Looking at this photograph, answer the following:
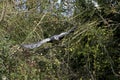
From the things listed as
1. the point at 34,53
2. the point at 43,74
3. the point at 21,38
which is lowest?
the point at 43,74

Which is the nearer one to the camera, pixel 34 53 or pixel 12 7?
pixel 34 53

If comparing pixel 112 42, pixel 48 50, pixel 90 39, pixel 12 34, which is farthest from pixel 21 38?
pixel 112 42

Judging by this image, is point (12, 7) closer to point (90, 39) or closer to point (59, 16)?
point (59, 16)

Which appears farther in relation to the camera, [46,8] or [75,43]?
[46,8]

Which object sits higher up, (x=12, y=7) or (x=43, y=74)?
(x=12, y=7)

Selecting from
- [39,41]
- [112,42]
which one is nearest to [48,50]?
[39,41]

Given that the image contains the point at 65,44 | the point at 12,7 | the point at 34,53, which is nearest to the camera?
the point at 34,53

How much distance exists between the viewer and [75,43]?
13.5 ft

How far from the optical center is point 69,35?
412cm

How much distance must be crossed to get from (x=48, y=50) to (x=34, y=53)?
26 centimetres

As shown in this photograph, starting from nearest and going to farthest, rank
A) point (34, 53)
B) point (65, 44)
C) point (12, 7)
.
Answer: point (34, 53) → point (65, 44) → point (12, 7)

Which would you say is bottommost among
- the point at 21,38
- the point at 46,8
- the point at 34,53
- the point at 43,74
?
the point at 43,74

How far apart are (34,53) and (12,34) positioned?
0.58 m

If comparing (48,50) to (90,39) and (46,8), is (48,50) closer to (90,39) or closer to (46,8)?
(90,39)
